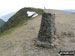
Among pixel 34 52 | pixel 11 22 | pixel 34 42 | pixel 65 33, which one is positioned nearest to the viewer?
pixel 34 52

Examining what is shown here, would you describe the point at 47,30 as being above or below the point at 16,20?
below

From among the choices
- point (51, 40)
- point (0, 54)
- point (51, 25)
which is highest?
point (51, 25)

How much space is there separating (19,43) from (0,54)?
14.7 feet

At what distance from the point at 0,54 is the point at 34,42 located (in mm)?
5752

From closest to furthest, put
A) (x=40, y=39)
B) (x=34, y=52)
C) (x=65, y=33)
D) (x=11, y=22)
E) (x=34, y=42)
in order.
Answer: (x=34, y=52)
(x=40, y=39)
(x=34, y=42)
(x=65, y=33)
(x=11, y=22)

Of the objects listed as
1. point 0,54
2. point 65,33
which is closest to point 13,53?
point 0,54

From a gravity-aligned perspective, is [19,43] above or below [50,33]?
below

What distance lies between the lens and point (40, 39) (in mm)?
24875

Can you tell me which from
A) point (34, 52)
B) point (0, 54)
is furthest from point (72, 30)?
point (0, 54)

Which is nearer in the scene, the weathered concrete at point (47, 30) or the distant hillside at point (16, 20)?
the weathered concrete at point (47, 30)

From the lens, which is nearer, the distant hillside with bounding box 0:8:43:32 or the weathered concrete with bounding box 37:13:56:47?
the weathered concrete with bounding box 37:13:56:47

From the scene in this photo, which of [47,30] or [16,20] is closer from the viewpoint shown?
[47,30]

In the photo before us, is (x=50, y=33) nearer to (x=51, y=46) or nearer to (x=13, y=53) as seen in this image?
(x=51, y=46)

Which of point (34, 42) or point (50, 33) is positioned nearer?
point (50, 33)
